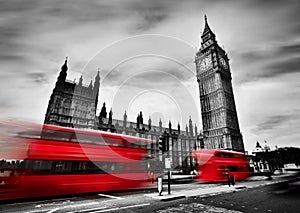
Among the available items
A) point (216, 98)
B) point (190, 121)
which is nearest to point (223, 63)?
point (216, 98)

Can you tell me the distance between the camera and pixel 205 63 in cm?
6356

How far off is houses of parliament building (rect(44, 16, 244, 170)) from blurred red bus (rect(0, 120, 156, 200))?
108 ft

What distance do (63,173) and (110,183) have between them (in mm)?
2560

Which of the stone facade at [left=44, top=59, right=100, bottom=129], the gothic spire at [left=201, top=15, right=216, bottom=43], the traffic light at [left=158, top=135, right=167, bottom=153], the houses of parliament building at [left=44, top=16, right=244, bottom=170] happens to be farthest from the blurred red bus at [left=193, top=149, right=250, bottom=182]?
the gothic spire at [left=201, top=15, right=216, bottom=43]

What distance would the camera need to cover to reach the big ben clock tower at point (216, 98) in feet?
176

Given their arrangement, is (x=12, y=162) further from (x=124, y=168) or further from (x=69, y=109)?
(x=69, y=109)

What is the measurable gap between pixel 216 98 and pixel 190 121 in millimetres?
23268

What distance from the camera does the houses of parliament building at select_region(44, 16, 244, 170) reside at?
43594mm

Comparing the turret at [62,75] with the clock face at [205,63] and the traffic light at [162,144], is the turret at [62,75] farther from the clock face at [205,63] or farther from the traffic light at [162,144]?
the clock face at [205,63]

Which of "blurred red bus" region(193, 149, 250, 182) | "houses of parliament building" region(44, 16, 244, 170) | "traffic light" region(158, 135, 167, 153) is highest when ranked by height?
"houses of parliament building" region(44, 16, 244, 170)

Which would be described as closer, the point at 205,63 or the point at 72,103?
the point at 72,103

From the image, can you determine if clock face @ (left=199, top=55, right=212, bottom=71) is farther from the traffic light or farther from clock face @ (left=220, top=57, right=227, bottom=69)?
the traffic light

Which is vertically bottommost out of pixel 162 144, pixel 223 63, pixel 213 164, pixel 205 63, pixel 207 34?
pixel 213 164

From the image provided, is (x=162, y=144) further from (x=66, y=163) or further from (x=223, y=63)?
(x=223, y=63)
